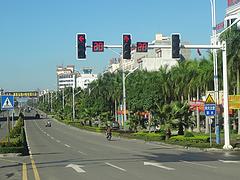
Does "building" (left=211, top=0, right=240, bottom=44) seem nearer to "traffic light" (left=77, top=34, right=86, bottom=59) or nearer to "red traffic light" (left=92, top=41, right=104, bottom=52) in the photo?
"red traffic light" (left=92, top=41, right=104, bottom=52)

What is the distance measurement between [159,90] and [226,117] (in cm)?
4526

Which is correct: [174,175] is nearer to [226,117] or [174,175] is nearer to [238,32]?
[226,117]

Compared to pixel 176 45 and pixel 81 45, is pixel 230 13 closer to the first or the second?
pixel 176 45

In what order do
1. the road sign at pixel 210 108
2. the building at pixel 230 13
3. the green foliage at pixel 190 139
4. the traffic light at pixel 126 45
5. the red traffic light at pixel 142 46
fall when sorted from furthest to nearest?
the building at pixel 230 13 → the green foliage at pixel 190 139 → the road sign at pixel 210 108 → the red traffic light at pixel 142 46 → the traffic light at pixel 126 45

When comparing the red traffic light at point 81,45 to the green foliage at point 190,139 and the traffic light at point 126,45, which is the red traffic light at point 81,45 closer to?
the traffic light at point 126,45

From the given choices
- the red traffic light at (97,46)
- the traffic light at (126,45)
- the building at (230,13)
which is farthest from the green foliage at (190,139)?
the building at (230,13)

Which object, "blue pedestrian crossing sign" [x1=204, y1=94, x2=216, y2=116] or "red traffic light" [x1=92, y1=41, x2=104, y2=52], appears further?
"blue pedestrian crossing sign" [x1=204, y1=94, x2=216, y2=116]

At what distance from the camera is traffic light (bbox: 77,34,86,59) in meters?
24.6

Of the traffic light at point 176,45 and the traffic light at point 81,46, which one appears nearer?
the traffic light at point 81,46

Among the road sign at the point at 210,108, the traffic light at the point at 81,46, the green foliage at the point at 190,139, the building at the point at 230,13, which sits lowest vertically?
the green foliage at the point at 190,139

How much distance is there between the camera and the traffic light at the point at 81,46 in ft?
80.8

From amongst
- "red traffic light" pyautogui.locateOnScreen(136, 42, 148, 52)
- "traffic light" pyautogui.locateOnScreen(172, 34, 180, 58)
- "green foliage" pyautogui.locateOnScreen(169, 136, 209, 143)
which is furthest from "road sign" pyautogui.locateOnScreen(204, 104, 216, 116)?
"red traffic light" pyautogui.locateOnScreen(136, 42, 148, 52)

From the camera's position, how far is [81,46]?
974 inches

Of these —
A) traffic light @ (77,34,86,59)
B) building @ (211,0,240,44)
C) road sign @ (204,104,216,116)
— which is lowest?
road sign @ (204,104,216,116)
